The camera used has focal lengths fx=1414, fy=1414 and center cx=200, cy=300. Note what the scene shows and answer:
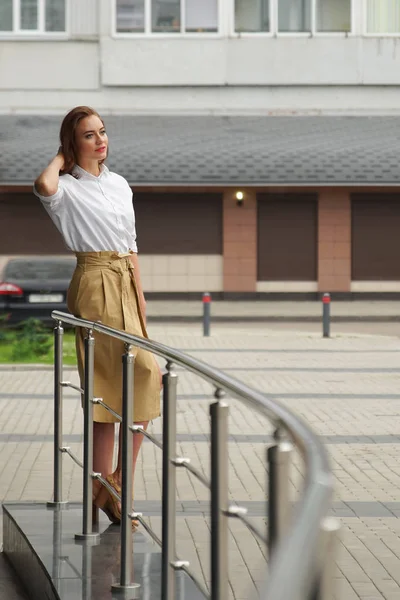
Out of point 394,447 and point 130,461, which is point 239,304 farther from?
point 130,461

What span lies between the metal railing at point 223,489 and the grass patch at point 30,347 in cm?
1085

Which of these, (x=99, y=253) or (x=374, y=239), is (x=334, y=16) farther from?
(x=99, y=253)

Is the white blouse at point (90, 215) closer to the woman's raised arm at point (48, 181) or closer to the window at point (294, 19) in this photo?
the woman's raised arm at point (48, 181)

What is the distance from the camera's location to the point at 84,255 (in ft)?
18.7

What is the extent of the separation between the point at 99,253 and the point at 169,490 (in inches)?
66.9

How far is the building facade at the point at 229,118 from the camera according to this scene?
35000 millimetres

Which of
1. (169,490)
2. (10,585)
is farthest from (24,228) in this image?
(169,490)

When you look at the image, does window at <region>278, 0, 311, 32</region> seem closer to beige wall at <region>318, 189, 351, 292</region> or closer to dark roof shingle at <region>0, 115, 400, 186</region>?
dark roof shingle at <region>0, 115, 400, 186</region>

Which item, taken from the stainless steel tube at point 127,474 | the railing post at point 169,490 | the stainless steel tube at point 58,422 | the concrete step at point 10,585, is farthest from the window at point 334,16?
the railing post at point 169,490

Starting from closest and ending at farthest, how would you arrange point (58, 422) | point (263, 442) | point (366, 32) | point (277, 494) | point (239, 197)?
point (277, 494)
point (263, 442)
point (58, 422)
point (239, 197)
point (366, 32)

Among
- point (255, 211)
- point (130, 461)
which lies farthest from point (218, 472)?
point (255, 211)

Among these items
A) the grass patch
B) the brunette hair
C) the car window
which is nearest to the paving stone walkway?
the grass patch

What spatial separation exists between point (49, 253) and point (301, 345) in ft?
50.7

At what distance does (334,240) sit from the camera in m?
35.2
